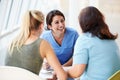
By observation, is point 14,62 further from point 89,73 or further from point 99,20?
point 99,20

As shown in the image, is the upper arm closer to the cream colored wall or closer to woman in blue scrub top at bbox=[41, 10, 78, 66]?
woman in blue scrub top at bbox=[41, 10, 78, 66]

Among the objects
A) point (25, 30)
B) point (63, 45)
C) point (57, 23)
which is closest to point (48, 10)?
point (57, 23)

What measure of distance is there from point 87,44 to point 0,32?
2.51 feet

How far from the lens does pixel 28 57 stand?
1.69 m

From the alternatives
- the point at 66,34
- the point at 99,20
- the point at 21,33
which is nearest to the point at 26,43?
the point at 21,33

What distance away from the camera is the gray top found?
1669mm

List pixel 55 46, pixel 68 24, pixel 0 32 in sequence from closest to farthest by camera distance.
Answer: pixel 0 32
pixel 55 46
pixel 68 24

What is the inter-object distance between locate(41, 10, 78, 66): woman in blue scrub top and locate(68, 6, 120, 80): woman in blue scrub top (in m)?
0.57

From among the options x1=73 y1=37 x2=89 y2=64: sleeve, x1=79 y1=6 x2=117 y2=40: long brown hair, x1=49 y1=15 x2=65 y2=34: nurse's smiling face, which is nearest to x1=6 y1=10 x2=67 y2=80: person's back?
x1=73 y1=37 x2=89 y2=64: sleeve

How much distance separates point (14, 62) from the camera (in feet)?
5.65

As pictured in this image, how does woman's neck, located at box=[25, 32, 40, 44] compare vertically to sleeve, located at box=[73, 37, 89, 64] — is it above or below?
above

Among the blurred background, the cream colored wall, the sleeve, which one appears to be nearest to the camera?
the sleeve

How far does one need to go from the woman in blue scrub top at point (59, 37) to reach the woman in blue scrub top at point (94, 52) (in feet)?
1.88

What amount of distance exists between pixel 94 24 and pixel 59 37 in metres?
0.66
